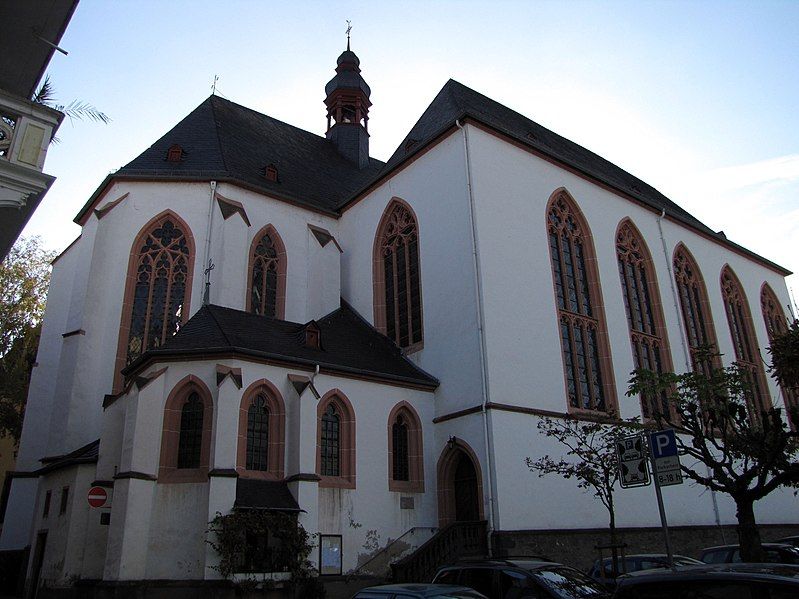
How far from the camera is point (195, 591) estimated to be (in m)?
13.1

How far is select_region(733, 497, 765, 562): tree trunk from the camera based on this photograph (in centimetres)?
1096

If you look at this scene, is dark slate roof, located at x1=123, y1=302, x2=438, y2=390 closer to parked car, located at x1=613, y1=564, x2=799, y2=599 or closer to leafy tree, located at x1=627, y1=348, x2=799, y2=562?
leafy tree, located at x1=627, y1=348, x2=799, y2=562

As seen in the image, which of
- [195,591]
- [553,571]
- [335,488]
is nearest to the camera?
[553,571]

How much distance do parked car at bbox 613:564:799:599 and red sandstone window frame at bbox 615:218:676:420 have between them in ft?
57.1

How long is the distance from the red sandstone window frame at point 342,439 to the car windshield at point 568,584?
A: 7.53 meters

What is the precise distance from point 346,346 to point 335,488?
4357 mm

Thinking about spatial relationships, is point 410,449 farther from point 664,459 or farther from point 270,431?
point 664,459

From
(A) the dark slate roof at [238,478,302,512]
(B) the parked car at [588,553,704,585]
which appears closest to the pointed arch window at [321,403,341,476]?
(A) the dark slate roof at [238,478,302,512]

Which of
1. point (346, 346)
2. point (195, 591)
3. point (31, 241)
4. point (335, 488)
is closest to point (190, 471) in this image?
point (195, 591)

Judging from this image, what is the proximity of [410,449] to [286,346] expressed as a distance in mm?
4317

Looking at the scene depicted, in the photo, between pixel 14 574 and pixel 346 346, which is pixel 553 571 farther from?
pixel 14 574

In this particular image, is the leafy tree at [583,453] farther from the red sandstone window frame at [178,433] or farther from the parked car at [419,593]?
the red sandstone window frame at [178,433]

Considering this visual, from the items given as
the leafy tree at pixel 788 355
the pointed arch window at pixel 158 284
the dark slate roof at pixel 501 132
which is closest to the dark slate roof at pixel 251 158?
the pointed arch window at pixel 158 284

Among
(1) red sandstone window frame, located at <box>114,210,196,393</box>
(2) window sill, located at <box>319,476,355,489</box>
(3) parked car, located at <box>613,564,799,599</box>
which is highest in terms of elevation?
(1) red sandstone window frame, located at <box>114,210,196,393</box>
